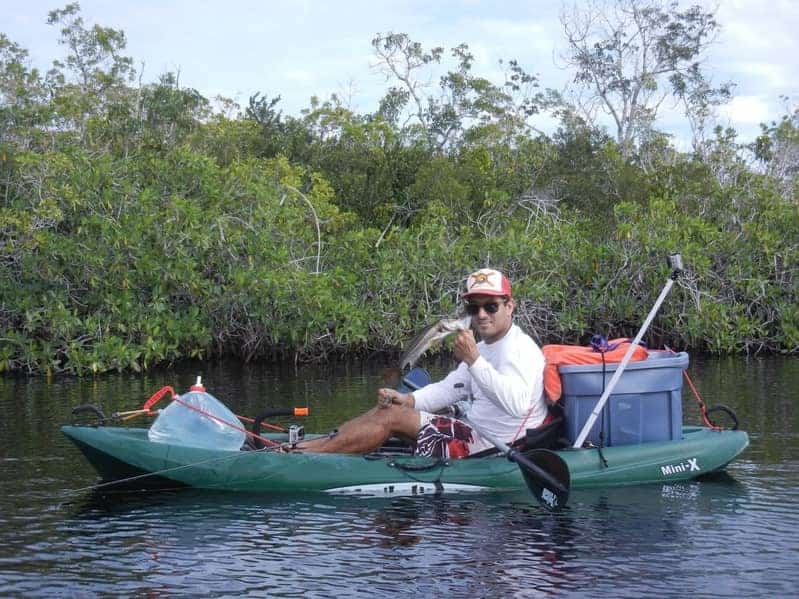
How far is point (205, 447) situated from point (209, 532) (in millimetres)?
983

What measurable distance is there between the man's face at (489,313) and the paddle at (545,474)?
73 centimetres

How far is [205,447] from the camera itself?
25.0 feet

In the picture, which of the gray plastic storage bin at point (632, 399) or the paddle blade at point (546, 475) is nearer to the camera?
the paddle blade at point (546, 475)

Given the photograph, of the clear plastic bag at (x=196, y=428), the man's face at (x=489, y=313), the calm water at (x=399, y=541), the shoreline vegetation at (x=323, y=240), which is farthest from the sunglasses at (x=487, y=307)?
the shoreline vegetation at (x=323, y=240)

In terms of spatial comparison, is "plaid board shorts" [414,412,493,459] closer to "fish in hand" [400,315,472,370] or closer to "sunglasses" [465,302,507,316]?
"fish in hand" [400,315,472,370]

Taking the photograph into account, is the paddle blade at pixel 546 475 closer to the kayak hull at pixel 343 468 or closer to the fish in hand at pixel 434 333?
the kayak hull at pixel 343 468

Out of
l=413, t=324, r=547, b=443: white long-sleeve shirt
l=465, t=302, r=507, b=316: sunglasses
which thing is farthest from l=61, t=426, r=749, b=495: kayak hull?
l=465, t=302, r=507, b=316: sunglasses

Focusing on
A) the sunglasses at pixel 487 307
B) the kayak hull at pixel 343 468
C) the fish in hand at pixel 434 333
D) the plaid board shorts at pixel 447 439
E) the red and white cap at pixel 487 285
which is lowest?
the kayak hull at pixel 343 468

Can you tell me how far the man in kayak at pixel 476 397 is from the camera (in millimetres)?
6868

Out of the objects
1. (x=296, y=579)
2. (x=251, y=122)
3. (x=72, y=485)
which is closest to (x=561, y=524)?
(x=296, y=579)

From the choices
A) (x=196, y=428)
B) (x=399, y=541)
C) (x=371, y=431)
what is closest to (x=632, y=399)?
(x=371, y=431)

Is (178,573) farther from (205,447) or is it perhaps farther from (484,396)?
(484,396)

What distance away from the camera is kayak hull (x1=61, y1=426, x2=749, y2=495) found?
738 centimetres

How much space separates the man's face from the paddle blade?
2.52 feet
